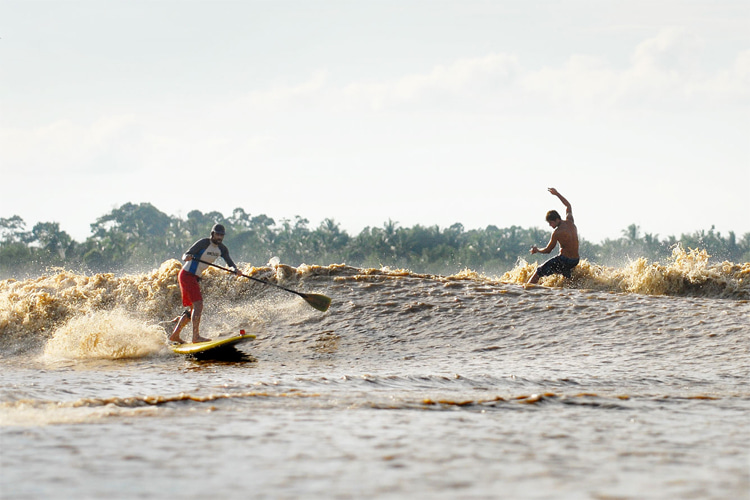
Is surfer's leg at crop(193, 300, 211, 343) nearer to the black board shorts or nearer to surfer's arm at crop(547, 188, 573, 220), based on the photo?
the black board shorts

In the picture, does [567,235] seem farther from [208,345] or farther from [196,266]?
[208,345]

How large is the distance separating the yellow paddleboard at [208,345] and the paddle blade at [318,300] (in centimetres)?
131

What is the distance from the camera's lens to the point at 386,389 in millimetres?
6660

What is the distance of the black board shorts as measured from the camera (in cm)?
1311

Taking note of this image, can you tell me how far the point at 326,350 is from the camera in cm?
1077

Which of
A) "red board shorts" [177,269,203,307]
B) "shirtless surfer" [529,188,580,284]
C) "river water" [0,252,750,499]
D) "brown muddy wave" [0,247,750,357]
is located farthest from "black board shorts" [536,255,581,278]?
"red board shorts" [177,269,203,307]

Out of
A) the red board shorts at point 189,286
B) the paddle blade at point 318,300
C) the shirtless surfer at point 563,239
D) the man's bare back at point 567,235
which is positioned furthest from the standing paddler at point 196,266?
the man's bare back at point 567,235

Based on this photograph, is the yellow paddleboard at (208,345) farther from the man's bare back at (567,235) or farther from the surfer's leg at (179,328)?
the man's bare back at (567,235)

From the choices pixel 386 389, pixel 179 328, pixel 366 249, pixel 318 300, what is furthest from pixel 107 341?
pixel 366 249

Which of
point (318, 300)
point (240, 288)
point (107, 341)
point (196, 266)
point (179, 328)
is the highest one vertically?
point (196, 266)

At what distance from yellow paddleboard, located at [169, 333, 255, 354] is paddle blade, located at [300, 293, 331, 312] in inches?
51.7

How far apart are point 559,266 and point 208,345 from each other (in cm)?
603

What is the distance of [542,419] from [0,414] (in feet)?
11.3

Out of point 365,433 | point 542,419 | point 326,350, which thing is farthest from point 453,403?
point 326,350
